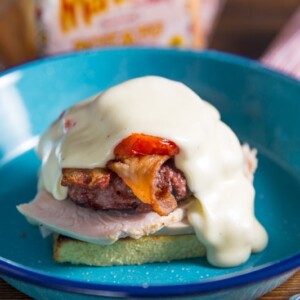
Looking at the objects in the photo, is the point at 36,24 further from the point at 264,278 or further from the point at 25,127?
the point at 264,278

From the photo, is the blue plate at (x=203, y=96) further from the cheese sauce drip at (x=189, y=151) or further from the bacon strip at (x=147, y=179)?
the bacon strip at (x=147, y=179)

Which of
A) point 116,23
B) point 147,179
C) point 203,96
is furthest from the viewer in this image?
point 116,23

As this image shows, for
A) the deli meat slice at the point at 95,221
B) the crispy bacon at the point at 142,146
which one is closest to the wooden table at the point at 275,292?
the deli meat slice at the point at 95,221

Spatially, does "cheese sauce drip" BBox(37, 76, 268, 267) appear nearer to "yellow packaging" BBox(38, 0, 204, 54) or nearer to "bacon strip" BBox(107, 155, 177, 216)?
"bacon strip" BBox(107, 155, 177, 216)

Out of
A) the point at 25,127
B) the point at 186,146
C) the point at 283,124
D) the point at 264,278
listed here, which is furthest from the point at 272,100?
the point at 264,278

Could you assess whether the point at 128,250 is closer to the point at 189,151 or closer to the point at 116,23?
the point at 189,151

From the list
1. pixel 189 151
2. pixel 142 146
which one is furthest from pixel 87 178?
pixel 189 151
